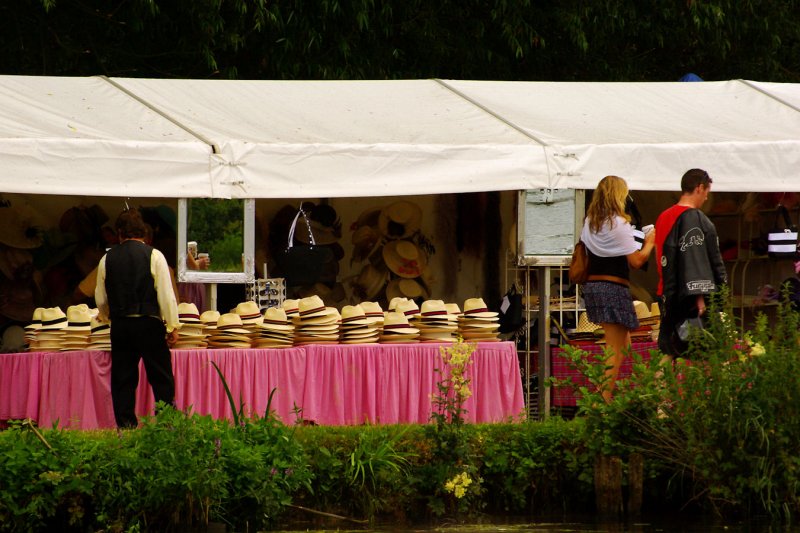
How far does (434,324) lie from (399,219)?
2.56m

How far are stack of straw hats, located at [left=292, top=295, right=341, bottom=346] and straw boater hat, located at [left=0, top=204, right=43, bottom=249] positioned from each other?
3.08 m

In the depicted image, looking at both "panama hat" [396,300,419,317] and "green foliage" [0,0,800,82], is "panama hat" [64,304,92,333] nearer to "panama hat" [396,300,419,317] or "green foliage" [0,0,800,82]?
"panama hat" [396,300,419,317]

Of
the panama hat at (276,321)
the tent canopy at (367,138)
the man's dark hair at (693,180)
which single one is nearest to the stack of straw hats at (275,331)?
the panama hat at (276,321)

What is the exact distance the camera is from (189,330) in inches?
373

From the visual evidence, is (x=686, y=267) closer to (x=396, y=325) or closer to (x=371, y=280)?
(x=396, y=325)

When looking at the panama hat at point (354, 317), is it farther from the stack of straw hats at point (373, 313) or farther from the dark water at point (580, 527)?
the dark water at point (580, 527)

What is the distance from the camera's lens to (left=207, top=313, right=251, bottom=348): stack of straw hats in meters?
9.52

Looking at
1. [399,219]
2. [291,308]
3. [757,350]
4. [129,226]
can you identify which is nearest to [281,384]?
[291,308]

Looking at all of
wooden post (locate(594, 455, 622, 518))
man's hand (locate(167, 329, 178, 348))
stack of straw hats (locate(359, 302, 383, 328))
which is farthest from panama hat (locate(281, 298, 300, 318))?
wooden post (locate(594, 455, 622, 518))

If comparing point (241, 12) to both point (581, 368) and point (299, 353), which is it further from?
point (581, 368)

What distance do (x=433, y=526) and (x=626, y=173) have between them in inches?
162

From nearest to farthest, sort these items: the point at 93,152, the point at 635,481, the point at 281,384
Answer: the point at 635,481, the point at 93,152, the point at 281,384

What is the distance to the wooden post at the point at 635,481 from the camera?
712 cm

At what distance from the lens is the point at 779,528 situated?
21.7ft
